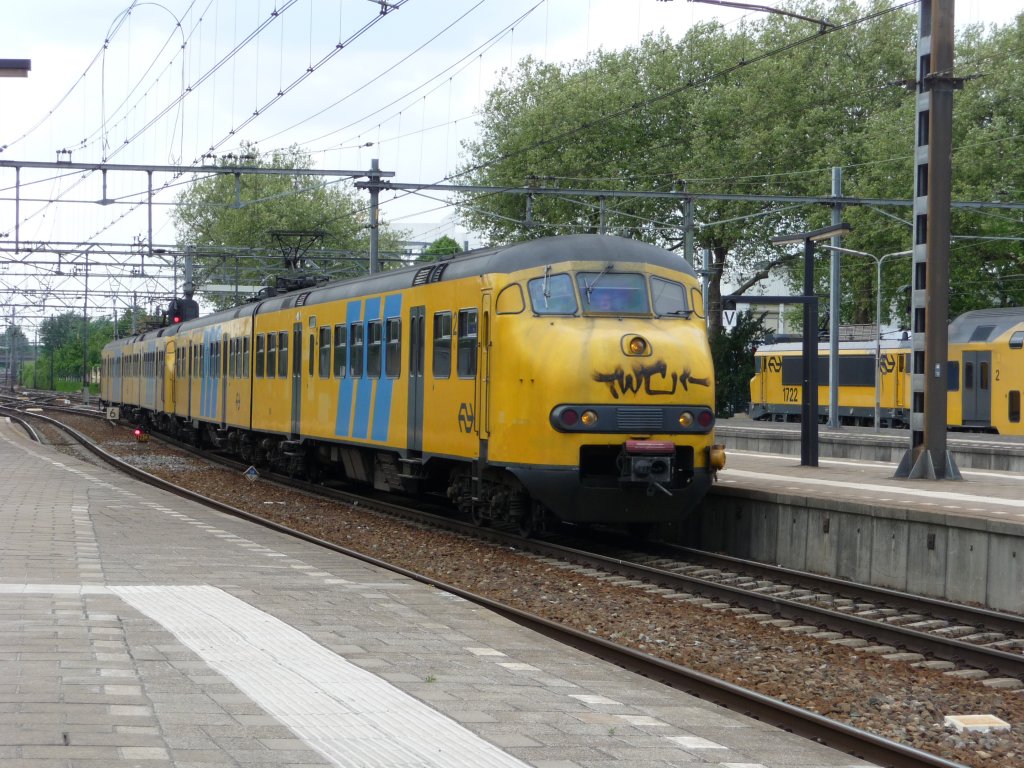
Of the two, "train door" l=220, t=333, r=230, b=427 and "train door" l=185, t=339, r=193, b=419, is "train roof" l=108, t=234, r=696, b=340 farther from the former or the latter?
"train door" l=185, t=339, r=193, b=419

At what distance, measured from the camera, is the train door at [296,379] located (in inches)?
904

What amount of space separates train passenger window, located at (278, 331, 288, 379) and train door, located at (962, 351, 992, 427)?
70.1ft

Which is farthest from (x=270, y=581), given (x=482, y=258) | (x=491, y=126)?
(x=491, y=126)

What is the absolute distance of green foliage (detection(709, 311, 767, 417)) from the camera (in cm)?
4756

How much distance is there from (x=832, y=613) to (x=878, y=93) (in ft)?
158

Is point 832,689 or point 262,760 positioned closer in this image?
point 262,760

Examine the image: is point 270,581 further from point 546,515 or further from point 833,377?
point 833,377

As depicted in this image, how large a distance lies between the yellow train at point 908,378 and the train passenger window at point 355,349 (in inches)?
556

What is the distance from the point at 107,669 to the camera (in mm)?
7203

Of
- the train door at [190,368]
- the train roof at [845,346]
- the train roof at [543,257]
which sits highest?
the train roof at [845,346]

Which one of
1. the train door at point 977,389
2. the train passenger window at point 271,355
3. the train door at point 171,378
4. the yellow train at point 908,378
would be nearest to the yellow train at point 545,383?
the train passenger window at point 271,355

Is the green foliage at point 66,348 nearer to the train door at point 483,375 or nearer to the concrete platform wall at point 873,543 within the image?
the train door at point 483,375

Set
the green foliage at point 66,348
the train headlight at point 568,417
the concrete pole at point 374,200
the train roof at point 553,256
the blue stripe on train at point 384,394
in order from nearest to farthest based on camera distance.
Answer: the train headlight at point 568,417
the train roof at point 553,256
the blue stripe on train at point 384,394
the concrete pole at point 374,200
the green foliage at point 66,348

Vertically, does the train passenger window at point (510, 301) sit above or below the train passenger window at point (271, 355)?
above
